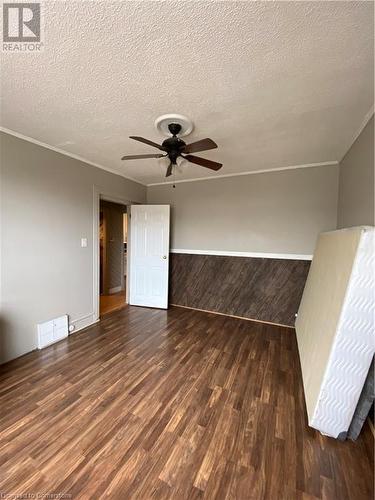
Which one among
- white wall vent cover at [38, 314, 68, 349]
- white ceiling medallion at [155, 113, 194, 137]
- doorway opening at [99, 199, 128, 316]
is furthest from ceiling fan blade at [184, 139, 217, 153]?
doorway opening at [99, 199, 128, 316]

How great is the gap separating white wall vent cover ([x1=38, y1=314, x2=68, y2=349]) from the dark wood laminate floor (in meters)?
0.15

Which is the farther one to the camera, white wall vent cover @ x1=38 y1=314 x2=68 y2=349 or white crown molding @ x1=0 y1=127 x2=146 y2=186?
white wall vent cover @ x1=38 y1=314 x2=68 y2=349

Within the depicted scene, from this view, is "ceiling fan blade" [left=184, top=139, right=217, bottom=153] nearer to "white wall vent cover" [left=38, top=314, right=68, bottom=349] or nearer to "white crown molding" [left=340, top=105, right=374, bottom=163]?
"white crown molding" [left=340, top=105, right=374, bottom=163]

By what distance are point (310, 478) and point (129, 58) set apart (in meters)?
2.70

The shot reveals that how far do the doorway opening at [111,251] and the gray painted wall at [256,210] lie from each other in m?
1.41

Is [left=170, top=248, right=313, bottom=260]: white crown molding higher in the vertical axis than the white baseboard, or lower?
higher

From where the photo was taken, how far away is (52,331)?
8.66ft

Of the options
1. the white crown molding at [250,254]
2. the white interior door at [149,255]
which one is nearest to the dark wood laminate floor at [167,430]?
the white crown molding at [250,254]

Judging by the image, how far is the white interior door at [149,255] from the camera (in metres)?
3.89

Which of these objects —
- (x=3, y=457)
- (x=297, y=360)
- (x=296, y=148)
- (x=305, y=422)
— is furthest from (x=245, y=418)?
(x=296, y=148)

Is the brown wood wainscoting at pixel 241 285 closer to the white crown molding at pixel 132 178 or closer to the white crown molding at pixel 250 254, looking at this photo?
the white crown molding at pixel 250 254

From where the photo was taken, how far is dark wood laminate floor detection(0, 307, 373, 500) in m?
1.15

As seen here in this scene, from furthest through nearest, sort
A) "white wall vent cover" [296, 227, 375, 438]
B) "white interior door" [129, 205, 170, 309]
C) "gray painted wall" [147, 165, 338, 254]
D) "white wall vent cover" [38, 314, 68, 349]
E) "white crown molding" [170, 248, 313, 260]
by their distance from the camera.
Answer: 1. "white interior door" [129, 205, 170, 309]
2. "white crown molding" [170, 248, 313, 260]
3. "gray painted wall" [147, 165, 338, 254]
4. "white wall vent cover" [38, 314, 68, 349]
5. "white wall vent cover" [296, 227, 375, 438]

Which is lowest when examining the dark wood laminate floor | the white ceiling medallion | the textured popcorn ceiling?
the dark wood laminate floor
